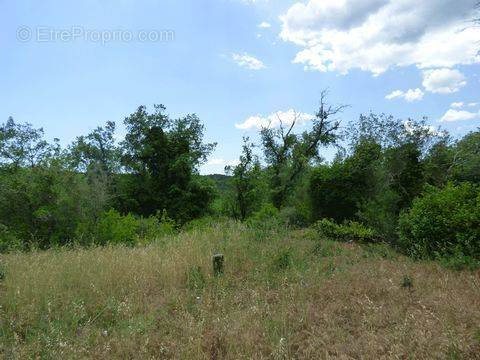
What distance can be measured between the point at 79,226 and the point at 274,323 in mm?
15225

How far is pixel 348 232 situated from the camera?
11422 mm

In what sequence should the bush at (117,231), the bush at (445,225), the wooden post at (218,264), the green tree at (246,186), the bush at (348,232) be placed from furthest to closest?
1. the green tree at (246,186)
2. the bush at (117,231)
3. the bush at (348,232)
4. the bush at (445,225)
5. the wooden post at (218,264)

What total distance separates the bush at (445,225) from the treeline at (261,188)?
0.03 metres

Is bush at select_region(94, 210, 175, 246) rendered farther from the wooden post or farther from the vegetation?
the wooden post

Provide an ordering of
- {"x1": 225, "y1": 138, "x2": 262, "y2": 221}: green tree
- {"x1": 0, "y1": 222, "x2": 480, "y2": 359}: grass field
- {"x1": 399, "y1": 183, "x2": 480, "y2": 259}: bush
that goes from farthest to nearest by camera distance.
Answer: {"x1": 225, "y1": 138, "x2": 262, "y2": 221}: green tree → {"x1": 399, "y1": 183, "x2": 480, "y2": 259}: bush → {"x1": 0, "y1": 222, "x2": 480, "y2": 359}: grass field

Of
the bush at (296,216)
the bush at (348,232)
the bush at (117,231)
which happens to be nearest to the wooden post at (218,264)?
A: the bush at (348,232)

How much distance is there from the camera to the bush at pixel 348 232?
11156mm

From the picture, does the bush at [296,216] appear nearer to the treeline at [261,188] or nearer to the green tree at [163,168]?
the treeline at [261,188]

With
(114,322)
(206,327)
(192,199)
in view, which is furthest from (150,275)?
(192,199)

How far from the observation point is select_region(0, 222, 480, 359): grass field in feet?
12.1

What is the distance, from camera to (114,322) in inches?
185

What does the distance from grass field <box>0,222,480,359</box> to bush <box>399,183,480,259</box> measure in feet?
4.11

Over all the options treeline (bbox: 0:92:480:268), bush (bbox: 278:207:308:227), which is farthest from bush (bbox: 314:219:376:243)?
bush (bbox: 278:207:308:227)

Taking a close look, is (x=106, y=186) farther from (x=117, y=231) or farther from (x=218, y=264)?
(x=218, y=264)
